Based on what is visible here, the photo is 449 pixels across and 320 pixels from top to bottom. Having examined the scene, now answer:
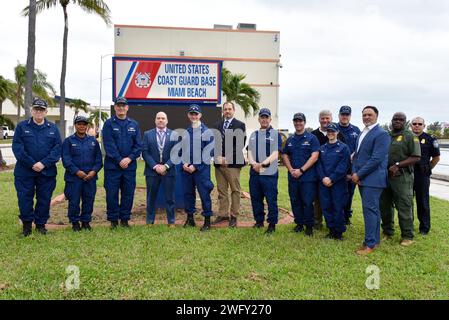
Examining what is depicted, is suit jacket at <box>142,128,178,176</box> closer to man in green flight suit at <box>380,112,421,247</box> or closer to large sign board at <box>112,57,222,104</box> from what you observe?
large sign board at <box>112,57,222,104</box>

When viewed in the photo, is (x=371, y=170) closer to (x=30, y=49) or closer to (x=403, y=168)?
(x=403, y=168)

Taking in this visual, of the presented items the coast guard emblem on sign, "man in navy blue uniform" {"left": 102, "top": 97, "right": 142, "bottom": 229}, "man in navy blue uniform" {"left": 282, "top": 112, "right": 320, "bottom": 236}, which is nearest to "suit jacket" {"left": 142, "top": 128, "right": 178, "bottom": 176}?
"man in navy blue uniform" {"left": 102, "top": 97, "right": 142, "bottom": 229}

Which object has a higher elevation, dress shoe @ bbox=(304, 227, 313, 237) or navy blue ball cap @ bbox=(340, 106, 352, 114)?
navy blue ball cap @ bbox=(340, 106, 352, 114)

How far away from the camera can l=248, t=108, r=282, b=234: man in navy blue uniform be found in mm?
6332

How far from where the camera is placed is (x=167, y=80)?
331 inches

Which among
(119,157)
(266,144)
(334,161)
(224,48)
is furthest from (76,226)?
(224,48)

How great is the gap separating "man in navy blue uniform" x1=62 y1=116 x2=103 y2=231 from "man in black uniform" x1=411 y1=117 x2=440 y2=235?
5.11 metres

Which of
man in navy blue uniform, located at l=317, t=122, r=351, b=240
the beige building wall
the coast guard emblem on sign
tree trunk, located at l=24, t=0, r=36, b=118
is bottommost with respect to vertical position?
man in navy blue uniform, located at l=317, t=122, r=351, b=240

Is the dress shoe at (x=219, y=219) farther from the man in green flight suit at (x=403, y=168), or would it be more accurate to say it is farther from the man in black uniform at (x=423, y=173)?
the man in black uniform at (x=423, y=173)

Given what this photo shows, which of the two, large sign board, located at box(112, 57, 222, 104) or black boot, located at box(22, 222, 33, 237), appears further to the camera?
large sign board, located at box(112, 57, 222, 104)

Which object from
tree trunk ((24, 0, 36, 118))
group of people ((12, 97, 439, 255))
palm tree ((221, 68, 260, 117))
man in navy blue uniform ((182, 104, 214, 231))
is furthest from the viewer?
palm tree ((221, 68, 260, 117))

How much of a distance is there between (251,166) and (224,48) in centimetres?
3435

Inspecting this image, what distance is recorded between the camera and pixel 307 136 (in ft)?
20.5

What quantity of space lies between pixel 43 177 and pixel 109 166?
3.10 ft
